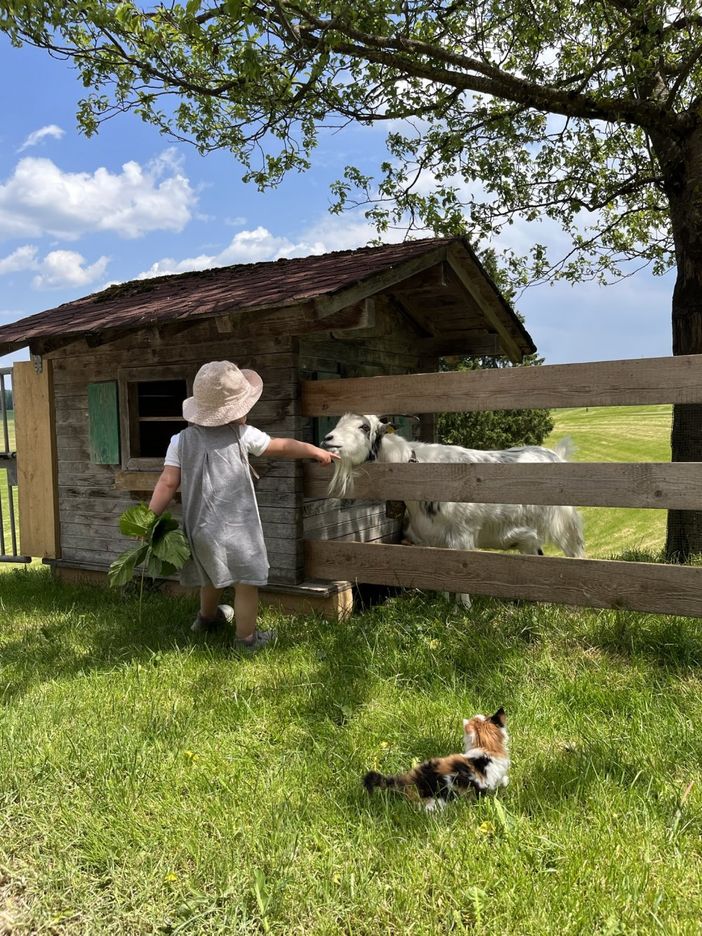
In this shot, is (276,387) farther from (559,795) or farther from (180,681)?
(559,795)

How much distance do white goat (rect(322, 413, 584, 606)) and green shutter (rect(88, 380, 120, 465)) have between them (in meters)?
3.02

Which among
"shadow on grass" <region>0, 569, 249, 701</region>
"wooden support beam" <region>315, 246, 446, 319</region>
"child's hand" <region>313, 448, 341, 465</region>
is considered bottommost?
"shadow on grass" <region>0, 569, 249, 701</region>

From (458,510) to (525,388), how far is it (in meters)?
1.72

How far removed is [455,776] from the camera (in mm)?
3006

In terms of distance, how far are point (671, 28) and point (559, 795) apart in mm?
7921

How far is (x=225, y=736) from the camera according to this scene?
3758 mm

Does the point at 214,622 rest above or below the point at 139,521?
below

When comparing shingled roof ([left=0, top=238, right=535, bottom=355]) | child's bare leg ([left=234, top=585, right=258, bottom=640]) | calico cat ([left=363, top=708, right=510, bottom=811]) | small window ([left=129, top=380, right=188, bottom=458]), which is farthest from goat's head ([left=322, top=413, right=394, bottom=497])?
small window ([left=129, top=380, right=188, bottom=458])

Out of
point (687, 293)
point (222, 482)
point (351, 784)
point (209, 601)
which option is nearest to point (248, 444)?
point (222, 482)

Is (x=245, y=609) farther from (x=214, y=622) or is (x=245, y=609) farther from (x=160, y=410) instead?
(x=160, y=410)

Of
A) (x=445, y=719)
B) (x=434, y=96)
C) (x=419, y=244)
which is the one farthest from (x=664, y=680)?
(x=434, y=96)

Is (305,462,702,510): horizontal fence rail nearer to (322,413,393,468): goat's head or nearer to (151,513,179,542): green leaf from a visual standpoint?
(322,413,393,468): goat's head

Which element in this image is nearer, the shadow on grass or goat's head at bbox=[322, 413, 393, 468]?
the shadow on grass

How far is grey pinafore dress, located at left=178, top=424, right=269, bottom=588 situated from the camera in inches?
194
